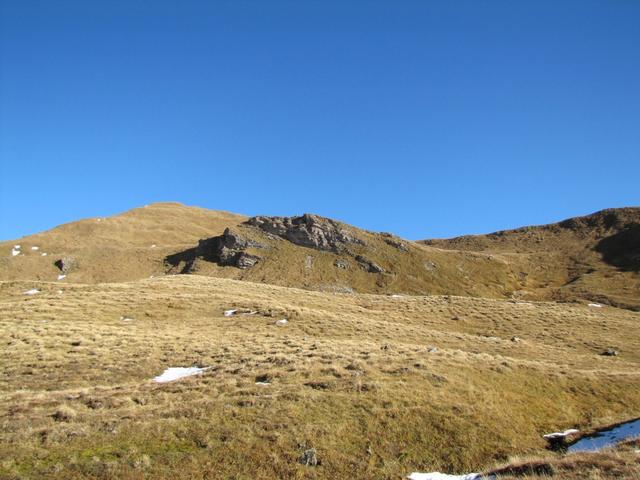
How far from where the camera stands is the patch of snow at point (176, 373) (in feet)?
72.4

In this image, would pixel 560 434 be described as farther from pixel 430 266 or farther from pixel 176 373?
pixel 430 266

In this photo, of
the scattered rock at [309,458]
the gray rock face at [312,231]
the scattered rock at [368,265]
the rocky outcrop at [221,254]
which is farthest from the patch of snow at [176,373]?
the gray rock face at [312,231]

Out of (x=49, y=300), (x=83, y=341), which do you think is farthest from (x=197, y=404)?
(x=49, y=300)

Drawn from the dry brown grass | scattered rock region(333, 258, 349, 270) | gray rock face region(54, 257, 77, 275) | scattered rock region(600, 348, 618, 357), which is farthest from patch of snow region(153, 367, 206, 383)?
gray rock face region(54, 257, 77, 275)

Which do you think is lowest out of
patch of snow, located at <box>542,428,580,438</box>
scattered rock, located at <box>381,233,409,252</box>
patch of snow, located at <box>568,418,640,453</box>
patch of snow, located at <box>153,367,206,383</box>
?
patch of snow, located at <box>542,428,580,438</box>

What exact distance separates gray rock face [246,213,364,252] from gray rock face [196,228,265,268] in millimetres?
7731

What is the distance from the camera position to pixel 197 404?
17172 mm

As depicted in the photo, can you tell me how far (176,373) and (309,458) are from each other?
37.6 ft

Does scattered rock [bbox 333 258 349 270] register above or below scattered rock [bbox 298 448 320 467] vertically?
above

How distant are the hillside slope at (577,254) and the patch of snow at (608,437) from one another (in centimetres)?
6644

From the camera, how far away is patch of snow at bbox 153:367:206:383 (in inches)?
868

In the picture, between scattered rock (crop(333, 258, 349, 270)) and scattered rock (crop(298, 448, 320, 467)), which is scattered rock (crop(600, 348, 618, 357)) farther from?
scattered rock (crop(333, 258, 349, 270))

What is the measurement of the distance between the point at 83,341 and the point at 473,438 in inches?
932

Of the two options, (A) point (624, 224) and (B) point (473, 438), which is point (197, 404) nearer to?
(B) point (473, 438)
